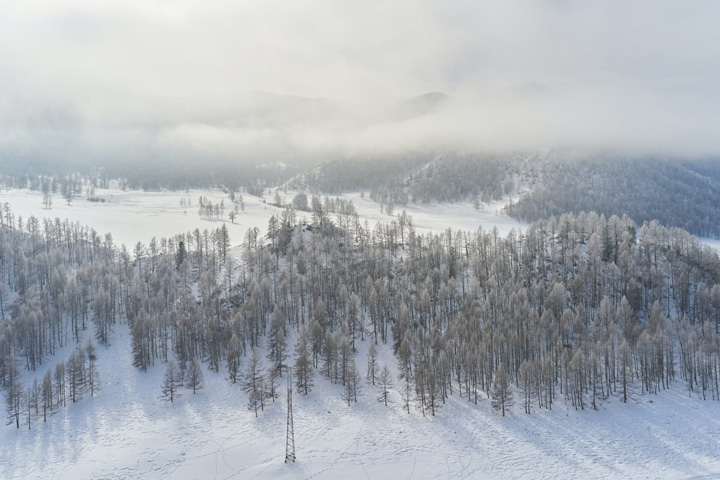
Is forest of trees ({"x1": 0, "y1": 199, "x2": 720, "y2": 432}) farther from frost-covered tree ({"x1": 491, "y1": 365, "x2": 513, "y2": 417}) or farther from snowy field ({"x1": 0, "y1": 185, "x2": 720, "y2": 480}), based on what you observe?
snowy field ({"x1": 0, "y1": 185, "x2": 720, "y2": 480})

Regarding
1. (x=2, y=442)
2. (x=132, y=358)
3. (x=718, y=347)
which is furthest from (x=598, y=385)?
(x=2, y=442)

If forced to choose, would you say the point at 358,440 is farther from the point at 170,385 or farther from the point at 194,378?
the point at 170,385

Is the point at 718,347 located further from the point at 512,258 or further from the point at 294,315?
the point at 294,315

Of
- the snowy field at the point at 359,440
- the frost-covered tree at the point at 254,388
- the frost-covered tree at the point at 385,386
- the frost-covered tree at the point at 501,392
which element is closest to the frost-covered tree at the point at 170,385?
the snowy field at the point at 359,440

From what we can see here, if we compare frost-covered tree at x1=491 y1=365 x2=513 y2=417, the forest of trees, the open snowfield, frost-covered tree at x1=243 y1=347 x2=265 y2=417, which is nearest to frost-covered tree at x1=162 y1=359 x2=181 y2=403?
the forest of trees

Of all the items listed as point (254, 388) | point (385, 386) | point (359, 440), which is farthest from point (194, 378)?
point (385, 386)

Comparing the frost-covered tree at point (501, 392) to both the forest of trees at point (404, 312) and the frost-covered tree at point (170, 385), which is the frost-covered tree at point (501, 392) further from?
the frost-covered tree at point (170, 385)
